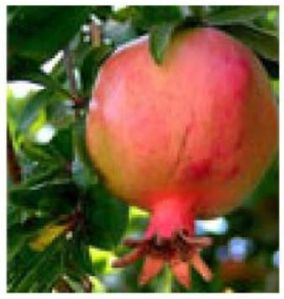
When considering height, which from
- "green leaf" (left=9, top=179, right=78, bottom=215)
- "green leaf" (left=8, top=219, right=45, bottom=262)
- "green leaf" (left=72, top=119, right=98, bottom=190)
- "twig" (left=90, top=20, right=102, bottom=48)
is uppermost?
"twig" (left=90, top=20, right=102, bottom=48)

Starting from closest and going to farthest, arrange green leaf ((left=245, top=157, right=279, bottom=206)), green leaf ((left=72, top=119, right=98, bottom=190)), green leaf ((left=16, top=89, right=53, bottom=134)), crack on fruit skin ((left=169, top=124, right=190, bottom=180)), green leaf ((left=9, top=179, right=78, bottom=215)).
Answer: crack on fruit skin ((left=169, top=124, right=190, bottom=180)) → green leaf ((left=72, top=119, right=98, bottom=190)) → green leaf ((left=9, top=179, right=78, bottom=215)) → green leaf ((left=16, top=89, right=53, bottom=134)) → green leaf ((left=245, top=157, right=279, bottom=206))

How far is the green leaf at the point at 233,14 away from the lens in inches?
64.4

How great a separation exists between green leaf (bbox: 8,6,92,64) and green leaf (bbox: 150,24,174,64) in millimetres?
196

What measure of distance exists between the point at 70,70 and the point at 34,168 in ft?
0.59

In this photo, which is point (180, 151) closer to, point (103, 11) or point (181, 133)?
point (181, 133)

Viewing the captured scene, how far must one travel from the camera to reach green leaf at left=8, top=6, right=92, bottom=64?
167 centimetres

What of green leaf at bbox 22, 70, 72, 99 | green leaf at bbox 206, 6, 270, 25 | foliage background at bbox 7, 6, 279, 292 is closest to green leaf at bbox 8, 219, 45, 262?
foliage background at bbox 7, 6, 279, 292

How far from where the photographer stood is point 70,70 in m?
1.75

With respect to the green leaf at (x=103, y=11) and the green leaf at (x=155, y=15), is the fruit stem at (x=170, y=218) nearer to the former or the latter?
the green leaf at (x=155, y=15)

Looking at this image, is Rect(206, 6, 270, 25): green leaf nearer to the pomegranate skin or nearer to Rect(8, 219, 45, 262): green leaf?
the pomegranate skin

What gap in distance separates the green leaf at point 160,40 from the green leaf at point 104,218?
27cm

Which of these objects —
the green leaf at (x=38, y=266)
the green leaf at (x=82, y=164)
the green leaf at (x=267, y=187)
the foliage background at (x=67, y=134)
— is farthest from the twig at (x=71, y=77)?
the green leaf at (x=267, y=187)

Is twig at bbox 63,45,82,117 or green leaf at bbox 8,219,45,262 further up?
twig at bbox 63,45,82,117

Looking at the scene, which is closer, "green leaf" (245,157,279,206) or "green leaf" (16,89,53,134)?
"green leaf" (16,89,53,134)
